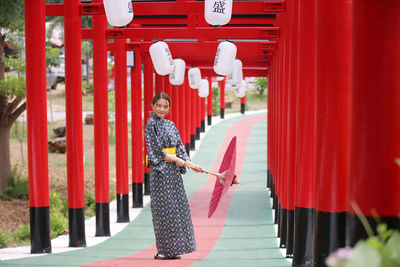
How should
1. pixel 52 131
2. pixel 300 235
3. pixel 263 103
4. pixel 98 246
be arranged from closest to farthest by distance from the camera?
1. pixel 300 235
2. pixel 98 246
3. pixel 52 131
4. pixel 263 103

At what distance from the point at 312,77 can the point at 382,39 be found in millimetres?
2661

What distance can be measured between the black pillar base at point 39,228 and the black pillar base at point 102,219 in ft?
6.09

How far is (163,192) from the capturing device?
18.6ft

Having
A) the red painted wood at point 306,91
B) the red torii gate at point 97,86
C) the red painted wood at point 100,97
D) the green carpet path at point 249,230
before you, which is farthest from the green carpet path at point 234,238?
the red painted wood at point 306,91

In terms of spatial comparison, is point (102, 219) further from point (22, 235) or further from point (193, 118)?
point (193, 118)

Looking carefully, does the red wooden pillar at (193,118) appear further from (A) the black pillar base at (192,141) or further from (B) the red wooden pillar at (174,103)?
(B) the red wooden pillar at (174,103)

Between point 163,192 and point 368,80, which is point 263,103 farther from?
point 368,80

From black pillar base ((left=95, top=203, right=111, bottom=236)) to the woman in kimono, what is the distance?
2.94 m

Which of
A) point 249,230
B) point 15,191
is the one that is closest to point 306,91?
point 249,230

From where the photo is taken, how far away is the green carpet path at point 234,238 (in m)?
6.01

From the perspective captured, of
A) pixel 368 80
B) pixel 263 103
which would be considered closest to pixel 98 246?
pixel 368 80

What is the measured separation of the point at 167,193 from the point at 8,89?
8297 millimetres

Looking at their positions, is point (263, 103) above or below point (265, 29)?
below

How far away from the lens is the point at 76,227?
296 inches
